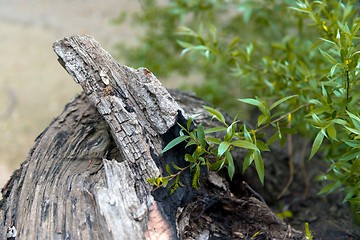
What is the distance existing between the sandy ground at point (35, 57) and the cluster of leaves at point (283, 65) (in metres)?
0.44

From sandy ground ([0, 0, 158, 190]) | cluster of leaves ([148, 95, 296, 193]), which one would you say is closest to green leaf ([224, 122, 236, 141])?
cluster of leaves ([148, 95, 296, 193])

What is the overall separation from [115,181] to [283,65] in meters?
0.57

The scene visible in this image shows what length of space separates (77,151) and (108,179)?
0.16m

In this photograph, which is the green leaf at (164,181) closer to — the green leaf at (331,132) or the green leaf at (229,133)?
the green leaf at (229,133)

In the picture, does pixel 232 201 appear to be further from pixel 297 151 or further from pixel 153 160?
pixel 297 151

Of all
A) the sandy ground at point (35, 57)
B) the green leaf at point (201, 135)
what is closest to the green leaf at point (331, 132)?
the green leaf at point (201, 135)

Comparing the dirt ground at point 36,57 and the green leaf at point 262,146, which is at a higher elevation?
the dirt ground at point 36,57

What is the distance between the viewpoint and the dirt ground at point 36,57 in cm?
194

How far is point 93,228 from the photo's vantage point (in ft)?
2.60

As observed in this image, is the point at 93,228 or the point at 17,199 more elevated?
the point at 17,199

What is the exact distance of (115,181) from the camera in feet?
2.68

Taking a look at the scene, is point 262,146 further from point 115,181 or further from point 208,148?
point 115,181

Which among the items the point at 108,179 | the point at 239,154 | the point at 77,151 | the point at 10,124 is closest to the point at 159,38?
the point at 10,124

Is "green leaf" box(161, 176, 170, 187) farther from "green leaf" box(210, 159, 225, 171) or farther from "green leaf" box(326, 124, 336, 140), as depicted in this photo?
"green leaf" box(326, 124, 336, 140)
